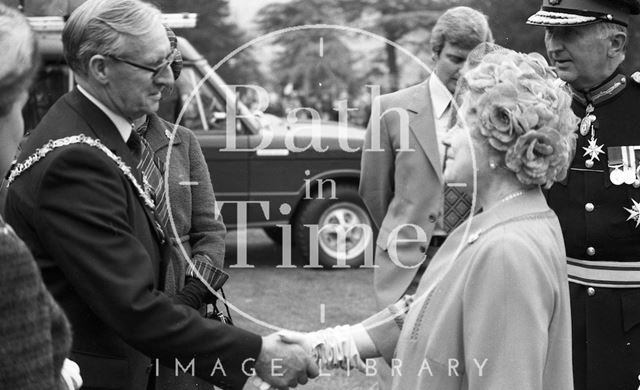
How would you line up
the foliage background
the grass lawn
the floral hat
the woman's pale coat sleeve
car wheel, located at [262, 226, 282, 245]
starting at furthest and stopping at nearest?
the foliage background, car wheel, located at [262, 226, 282, 245], the grass lawn, the floral hat, the woman's pale coat sleeve

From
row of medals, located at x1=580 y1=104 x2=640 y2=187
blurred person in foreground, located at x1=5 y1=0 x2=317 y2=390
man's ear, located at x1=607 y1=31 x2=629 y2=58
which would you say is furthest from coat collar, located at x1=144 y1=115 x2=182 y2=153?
man's ear, located at x1=607 y1=31 x2=629 y2=58

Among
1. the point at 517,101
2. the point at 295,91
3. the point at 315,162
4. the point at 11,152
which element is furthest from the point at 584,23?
the point at 295,91

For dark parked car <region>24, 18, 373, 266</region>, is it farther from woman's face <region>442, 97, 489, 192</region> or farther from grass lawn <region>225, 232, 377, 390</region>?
woman's face <region>442, 97, 489, 192</region>

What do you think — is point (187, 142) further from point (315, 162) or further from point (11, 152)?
point (315, 162)

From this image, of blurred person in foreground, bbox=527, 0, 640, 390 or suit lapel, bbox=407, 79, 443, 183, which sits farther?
suit lapel, bbox=407, 79, 443, 183

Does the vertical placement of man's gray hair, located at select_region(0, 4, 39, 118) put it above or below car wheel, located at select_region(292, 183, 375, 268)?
above

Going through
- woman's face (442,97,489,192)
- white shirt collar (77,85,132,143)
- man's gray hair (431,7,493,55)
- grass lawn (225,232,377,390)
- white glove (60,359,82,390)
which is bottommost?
grass lawn (225,232,377,390)

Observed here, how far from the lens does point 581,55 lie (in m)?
3.90

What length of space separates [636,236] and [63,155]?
7.19ft

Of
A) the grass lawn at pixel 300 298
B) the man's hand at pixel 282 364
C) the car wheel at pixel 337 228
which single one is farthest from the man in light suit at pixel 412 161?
the car wheel at pixel 337 228

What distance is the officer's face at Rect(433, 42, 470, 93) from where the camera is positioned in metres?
4.61

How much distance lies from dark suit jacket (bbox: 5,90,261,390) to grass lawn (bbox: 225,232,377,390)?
349 cm

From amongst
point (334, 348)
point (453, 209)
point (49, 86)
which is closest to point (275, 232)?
point (49, 86)

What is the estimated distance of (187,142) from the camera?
4.11 m
